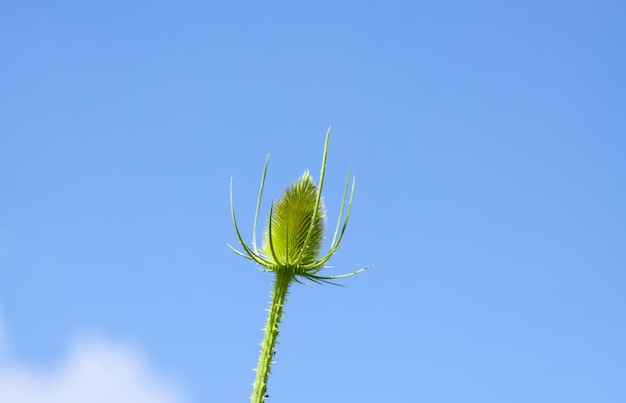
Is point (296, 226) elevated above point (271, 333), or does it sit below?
above

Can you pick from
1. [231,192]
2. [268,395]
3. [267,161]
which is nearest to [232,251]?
[231,192]

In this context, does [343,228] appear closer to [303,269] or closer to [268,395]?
[303,269]

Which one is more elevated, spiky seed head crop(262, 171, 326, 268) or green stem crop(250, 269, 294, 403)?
spiky seed head crop(262, 171, 326, 268)

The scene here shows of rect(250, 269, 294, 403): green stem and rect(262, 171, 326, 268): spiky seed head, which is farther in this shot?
rect(262, 171, 326, 268): spiky seed head

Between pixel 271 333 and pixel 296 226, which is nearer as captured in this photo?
pixel 271 333
